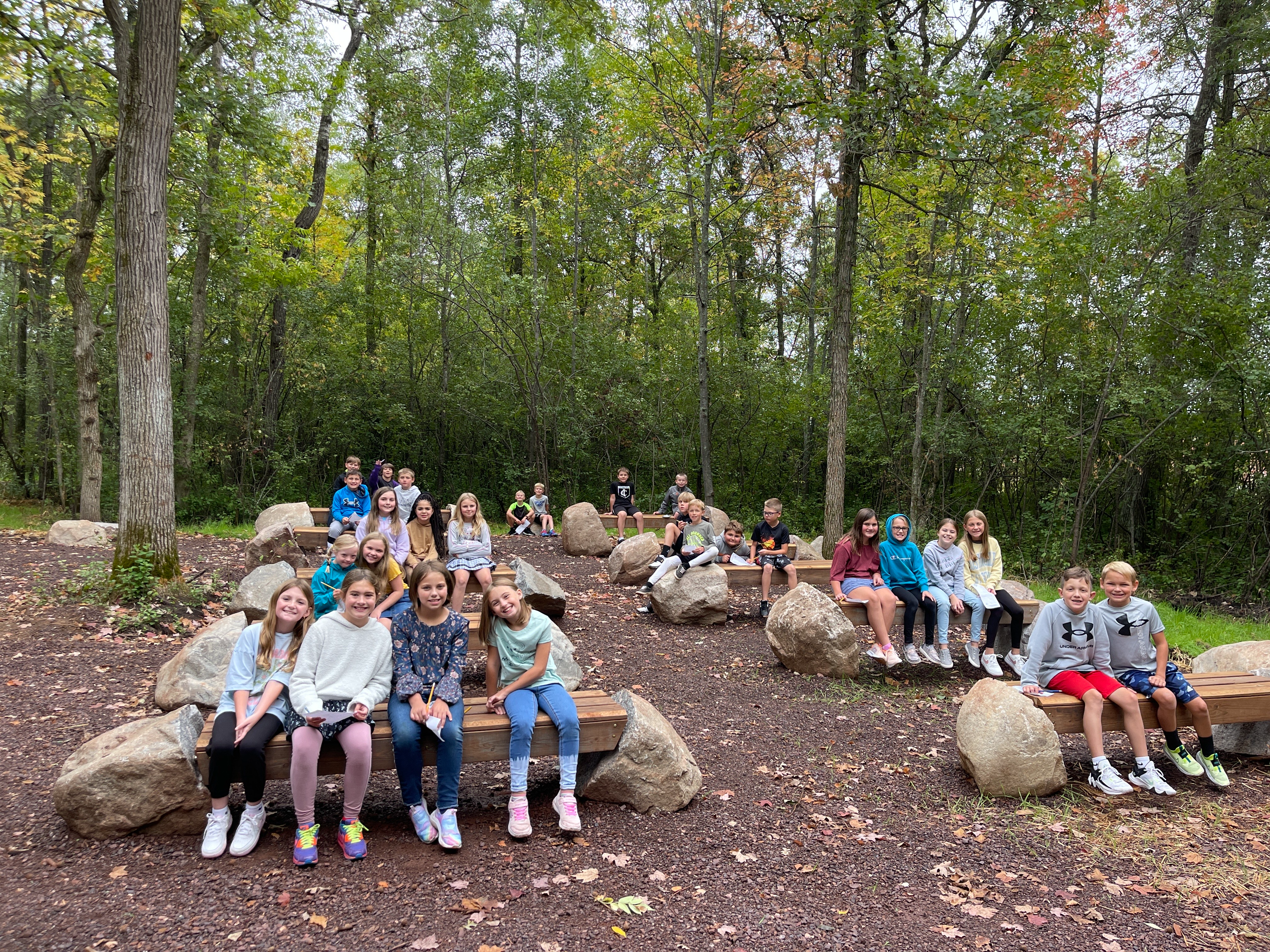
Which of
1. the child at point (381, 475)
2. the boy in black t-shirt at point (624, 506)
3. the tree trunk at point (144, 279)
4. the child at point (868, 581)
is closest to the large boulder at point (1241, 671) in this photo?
the child at point (868, 581)

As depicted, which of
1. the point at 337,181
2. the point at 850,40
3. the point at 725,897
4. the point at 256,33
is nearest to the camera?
the point at 725,897

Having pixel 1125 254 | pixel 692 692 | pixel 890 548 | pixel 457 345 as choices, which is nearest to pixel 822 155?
pixel 1125 254

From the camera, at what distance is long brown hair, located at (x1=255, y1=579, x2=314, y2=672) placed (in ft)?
10.5

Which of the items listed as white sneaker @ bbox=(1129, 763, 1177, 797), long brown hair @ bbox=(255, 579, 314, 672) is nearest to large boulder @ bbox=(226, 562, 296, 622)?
long brown hair @ bbox=(255, 579, 314, 672)

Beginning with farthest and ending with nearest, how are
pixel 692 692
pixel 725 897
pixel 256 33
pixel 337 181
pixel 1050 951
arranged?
pixel 337 181
pixel 256 33
pixel 692 692
pixel 725 897
pixel 1050 951

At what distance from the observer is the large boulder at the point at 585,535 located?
10094 mm

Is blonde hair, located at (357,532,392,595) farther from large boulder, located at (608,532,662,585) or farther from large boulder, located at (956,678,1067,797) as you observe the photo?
large boulder, located at (608,532,662,585)

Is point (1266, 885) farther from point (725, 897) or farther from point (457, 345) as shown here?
point (457, 345)

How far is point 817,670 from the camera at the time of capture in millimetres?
5602

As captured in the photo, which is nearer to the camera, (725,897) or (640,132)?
(725,897)

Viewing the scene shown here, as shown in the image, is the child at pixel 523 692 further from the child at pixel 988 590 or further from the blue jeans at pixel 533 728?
the child at pixel 988 590

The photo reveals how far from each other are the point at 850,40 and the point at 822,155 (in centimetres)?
638

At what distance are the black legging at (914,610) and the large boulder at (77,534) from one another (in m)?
8.49

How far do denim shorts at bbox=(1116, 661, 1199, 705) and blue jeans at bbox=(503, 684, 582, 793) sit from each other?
10.0 feet
